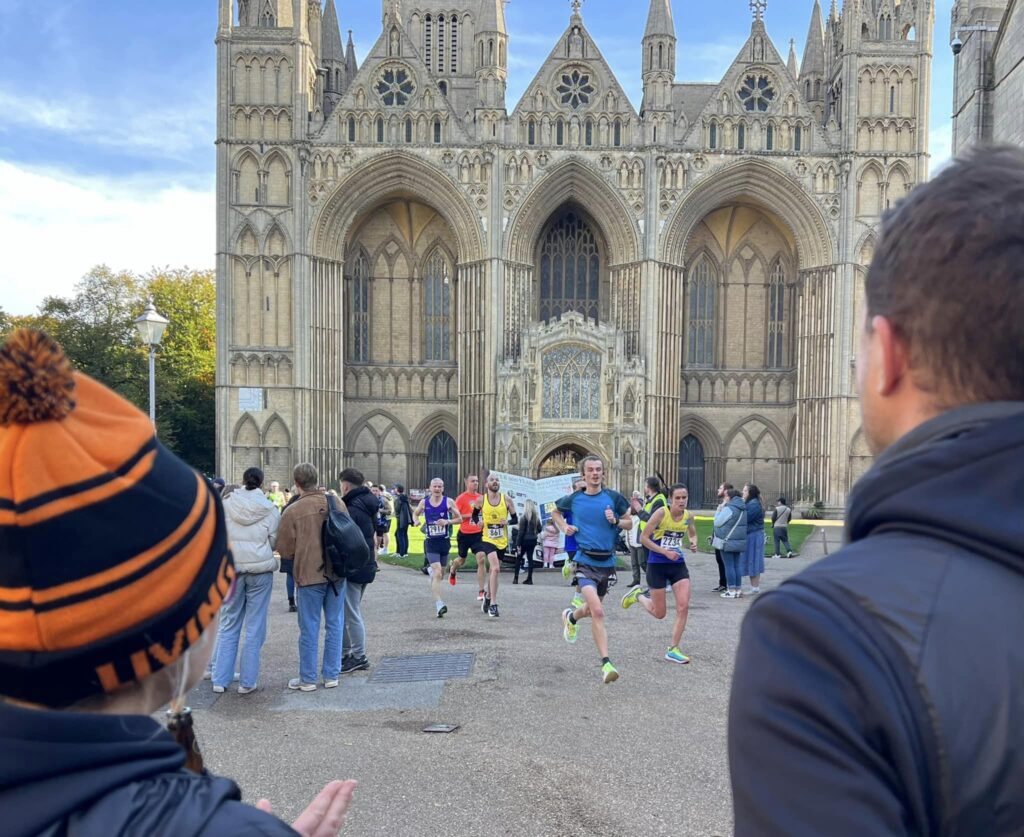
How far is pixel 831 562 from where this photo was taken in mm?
1039

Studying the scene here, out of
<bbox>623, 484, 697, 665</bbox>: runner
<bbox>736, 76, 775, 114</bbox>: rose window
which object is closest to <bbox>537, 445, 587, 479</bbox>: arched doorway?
<bbox>736, 76, 775, 114</bbox>: rose window

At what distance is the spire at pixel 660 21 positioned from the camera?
32406 mm

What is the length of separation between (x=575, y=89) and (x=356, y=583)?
29.5m

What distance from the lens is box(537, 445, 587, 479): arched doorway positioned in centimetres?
3316

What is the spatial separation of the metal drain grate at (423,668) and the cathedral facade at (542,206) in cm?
2293

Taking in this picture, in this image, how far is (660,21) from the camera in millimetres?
32500

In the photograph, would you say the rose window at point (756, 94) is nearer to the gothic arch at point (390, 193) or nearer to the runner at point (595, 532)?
the gothic arch at point (390, 193)

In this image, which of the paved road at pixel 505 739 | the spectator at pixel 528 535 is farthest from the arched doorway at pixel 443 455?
the paved road at pixel 505 739

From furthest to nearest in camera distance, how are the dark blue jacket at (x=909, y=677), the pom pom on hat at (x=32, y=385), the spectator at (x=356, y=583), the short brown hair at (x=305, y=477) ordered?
1. the spectator at (x=356, y=583)
2. the short brown hair at (x=305, y=477)
3. the pom pom on hat at (x=32, y=385)
4. the dark blue jacket at (x=909, y=677)

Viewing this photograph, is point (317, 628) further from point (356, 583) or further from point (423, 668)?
point (423, 668)

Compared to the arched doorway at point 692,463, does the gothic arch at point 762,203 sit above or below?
above

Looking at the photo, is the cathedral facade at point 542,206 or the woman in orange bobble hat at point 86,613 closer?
the woman in orange bobble hat at point 86,613

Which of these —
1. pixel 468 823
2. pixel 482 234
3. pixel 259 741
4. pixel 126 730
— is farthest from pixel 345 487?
pixel 482 234

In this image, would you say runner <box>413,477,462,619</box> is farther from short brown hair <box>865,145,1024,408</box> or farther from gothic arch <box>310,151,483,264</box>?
gothic arch <box>310,151,483,264</box>
